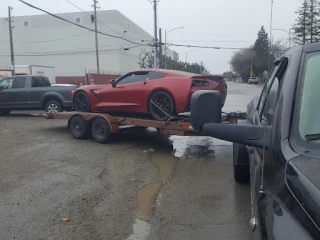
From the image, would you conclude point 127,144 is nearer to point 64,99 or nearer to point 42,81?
point 64,99

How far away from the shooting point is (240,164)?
536cm

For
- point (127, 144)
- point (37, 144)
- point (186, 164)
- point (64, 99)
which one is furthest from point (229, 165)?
point (64, 99)

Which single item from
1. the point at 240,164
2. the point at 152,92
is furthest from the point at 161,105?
the point at 240,164

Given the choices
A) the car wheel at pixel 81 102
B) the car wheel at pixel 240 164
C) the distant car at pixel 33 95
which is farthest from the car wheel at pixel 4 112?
the car wheel at pixel 240 164

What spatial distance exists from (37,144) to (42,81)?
674 centimetres

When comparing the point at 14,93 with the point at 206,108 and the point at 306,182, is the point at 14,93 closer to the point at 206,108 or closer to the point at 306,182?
the point at 206,108

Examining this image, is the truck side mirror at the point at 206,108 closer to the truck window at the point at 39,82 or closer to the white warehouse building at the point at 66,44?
the truck window at the point at 39,82

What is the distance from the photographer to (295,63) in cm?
Result: 235

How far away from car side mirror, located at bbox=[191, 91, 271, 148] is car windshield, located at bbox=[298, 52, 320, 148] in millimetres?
256

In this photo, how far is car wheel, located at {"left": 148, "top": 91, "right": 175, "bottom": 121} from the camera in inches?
322

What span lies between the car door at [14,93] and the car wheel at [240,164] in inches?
457

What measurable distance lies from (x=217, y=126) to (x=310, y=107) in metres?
0.60

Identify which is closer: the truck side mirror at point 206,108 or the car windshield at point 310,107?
the car windshield at point 310,107

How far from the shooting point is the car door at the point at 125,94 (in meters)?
8.75
